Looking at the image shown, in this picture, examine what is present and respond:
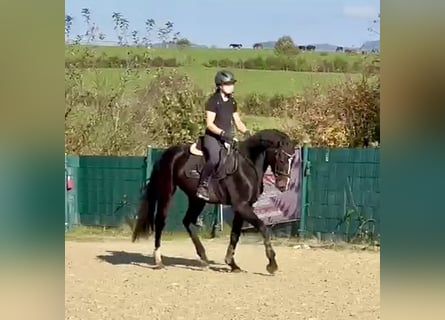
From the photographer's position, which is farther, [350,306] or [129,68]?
[129,68]

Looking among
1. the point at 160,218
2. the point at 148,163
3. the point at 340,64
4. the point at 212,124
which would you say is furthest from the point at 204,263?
the point at 340,64

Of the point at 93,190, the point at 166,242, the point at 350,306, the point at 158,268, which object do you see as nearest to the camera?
the point at 350,306

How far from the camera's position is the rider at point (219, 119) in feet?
20.1

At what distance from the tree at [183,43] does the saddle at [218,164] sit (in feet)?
6.14

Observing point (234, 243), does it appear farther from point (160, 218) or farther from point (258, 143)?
point (258, 143)

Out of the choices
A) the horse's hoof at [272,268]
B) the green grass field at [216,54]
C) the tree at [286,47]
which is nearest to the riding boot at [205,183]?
the horse's hoof at [272,268]

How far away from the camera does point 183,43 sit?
8.59m

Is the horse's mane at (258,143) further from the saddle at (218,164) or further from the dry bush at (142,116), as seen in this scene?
the dry bush at (142,116)
